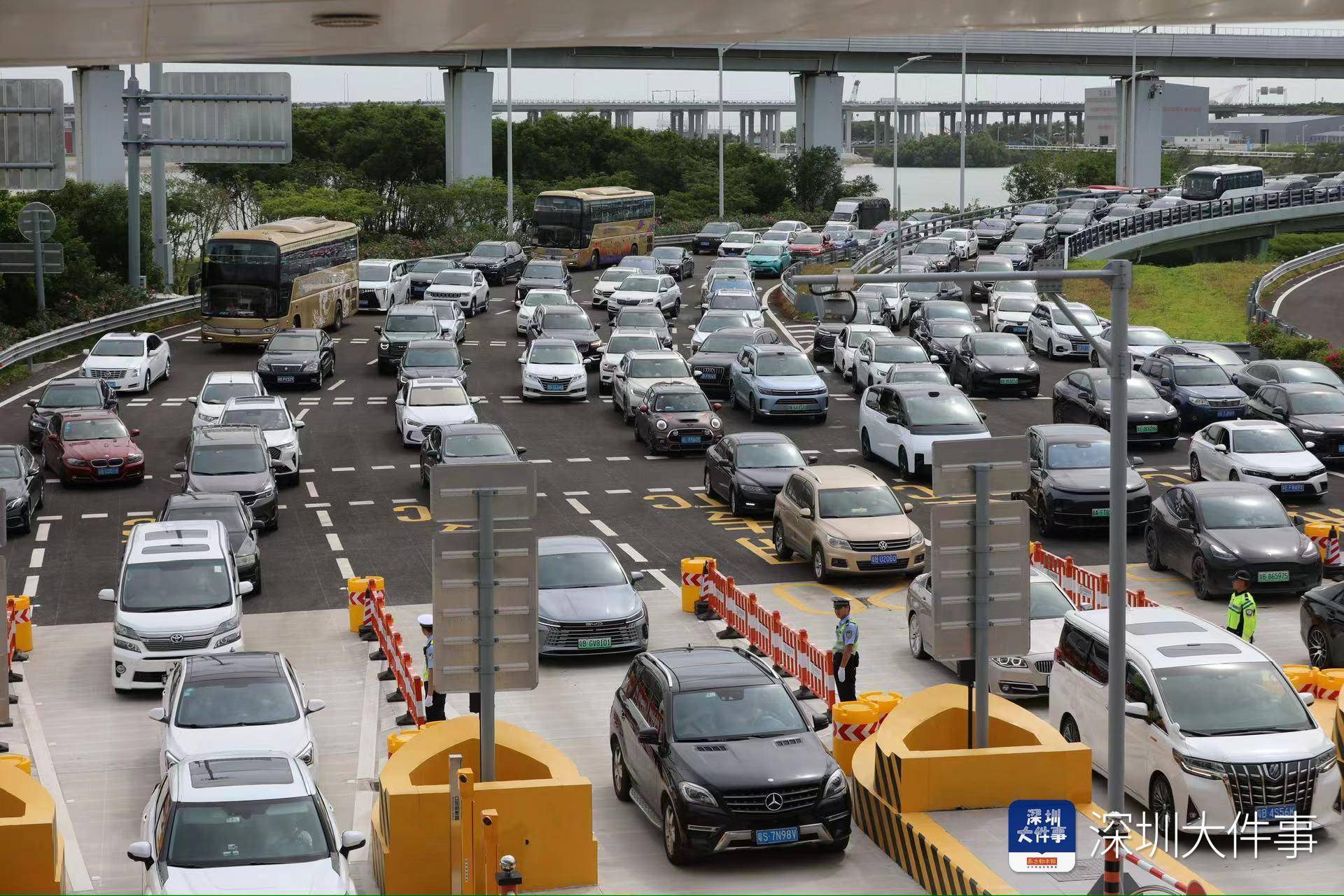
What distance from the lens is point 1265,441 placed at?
31.2 metres

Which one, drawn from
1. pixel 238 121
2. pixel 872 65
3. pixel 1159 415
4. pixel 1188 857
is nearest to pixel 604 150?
pixel 872 65

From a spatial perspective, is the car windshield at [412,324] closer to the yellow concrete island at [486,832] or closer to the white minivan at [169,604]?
the white minivan at [169,604]

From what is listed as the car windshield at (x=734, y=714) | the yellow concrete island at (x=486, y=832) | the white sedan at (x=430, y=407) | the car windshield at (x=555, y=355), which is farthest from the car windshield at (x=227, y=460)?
the yellow concrete island at (x=486, y=832)

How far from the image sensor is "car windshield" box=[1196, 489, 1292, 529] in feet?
82.6

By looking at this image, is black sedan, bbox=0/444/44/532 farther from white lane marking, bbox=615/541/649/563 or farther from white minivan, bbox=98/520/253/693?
white lane marking, bbox=615/541/649/563

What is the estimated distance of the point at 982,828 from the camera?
14.5 m

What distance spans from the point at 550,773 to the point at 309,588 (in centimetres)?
1325

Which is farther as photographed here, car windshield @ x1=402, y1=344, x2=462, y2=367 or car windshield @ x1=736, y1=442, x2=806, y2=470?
car windshield @ x1=402, y1=344, x2=462, y2=367

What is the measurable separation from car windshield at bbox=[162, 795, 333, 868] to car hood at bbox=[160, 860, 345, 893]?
3.1 inches

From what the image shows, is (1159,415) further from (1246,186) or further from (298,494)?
(1246,186)

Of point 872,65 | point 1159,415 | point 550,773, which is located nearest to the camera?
point 550,773

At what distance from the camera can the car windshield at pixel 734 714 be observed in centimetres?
1563

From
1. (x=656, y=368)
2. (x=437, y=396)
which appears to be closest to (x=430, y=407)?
(x=437, y=396)

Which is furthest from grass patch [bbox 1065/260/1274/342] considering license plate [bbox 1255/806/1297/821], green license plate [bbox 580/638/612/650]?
license plate [bbox 1255/806/1297/821]
